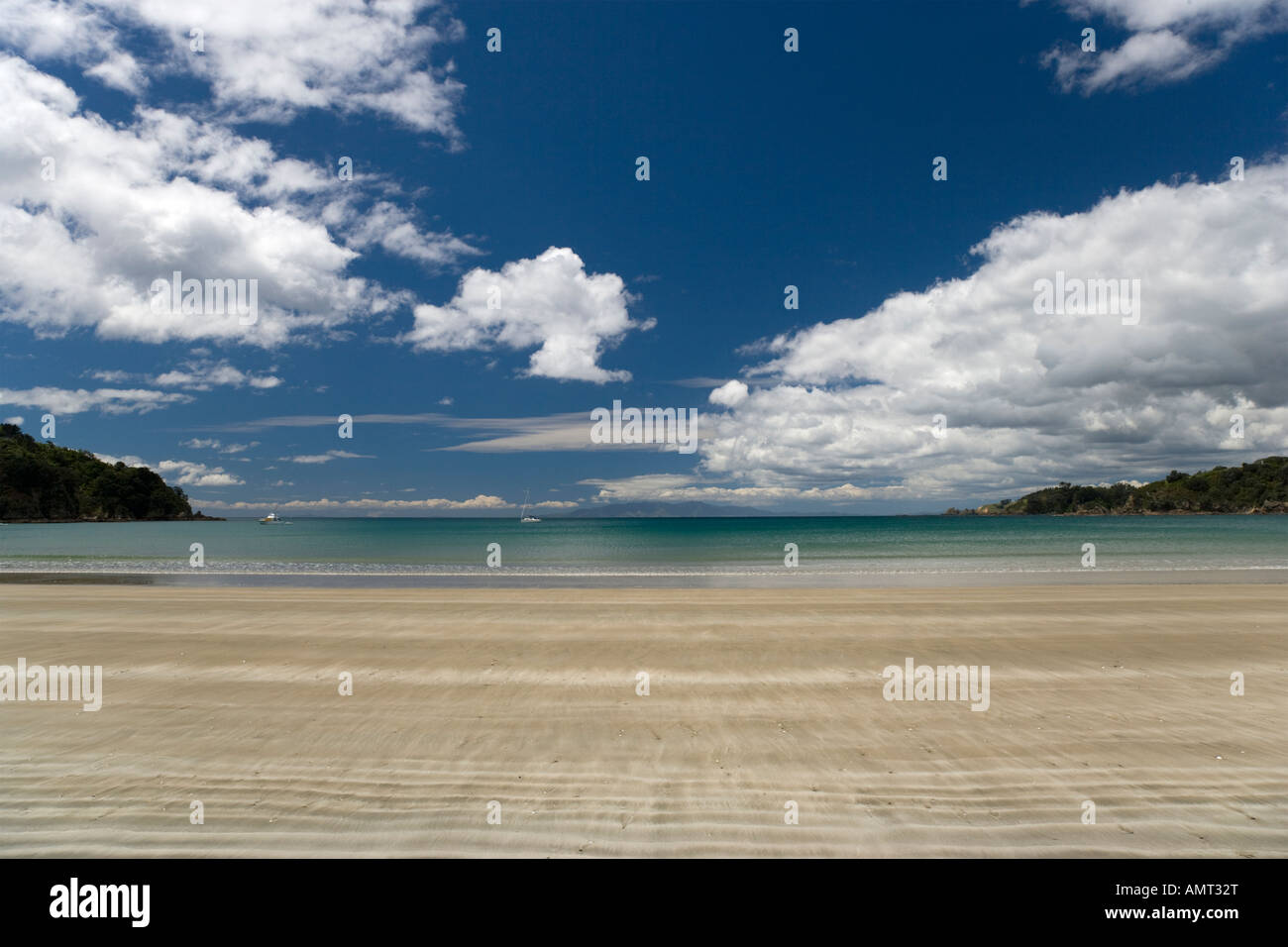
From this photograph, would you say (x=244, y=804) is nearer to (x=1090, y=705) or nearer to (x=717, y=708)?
(x=717, y=708)

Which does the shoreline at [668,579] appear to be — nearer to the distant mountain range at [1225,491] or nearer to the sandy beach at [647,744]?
the sandy beach at [647,744]

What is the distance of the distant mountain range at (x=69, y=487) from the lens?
132 m

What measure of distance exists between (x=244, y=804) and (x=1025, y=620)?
17505 millimetres

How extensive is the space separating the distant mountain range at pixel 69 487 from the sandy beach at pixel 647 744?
6700 inches

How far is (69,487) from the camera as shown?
14225 cm

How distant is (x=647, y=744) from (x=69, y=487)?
193 meters
